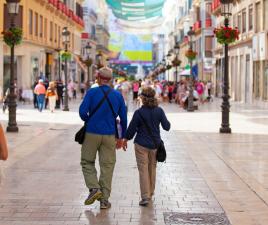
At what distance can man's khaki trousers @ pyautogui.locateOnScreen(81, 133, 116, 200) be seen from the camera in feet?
29.1

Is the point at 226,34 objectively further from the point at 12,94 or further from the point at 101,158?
the point at 101,158

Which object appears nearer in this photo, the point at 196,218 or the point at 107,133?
the point at 196,218

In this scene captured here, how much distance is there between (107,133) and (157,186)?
88.0 inches

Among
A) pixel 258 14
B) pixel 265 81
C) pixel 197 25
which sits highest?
pixel 197 25

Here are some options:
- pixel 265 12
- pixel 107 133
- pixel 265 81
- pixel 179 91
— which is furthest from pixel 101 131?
pixel 179 91

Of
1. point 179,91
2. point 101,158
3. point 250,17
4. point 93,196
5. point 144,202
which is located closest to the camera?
point 93,196

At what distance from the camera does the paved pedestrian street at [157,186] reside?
8.39 m

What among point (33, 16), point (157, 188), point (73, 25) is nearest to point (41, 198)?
point (157, 188)

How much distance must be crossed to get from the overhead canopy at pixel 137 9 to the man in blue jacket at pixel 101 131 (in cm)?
7544

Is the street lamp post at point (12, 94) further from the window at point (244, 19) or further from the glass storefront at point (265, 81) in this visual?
the window at point (244, 19)

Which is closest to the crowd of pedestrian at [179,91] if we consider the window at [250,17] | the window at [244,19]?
the window at [244,19]

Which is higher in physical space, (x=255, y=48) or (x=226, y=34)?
(x=255, y=48)

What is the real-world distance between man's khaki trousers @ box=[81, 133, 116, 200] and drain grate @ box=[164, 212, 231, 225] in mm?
963

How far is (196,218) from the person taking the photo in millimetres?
8398
